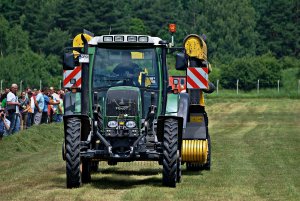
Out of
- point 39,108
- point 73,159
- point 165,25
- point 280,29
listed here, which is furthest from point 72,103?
point 165,25

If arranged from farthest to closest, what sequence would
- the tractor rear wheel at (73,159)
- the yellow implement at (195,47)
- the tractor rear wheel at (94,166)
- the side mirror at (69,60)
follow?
the yellow implement at (195,47) < the tractor rear wheel at (94,166) < the side mirror at (69,60) < the tractor rear wheel at (73,159)

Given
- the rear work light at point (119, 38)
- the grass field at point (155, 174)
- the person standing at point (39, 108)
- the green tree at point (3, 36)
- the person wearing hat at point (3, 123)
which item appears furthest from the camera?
the green tree at point (3, 36)

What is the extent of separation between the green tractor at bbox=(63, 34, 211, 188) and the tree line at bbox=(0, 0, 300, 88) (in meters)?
73.5

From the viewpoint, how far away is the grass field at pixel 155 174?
16.1 m

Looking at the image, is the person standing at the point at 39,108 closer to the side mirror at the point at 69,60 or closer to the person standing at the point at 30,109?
the person standing at the point at 30,109

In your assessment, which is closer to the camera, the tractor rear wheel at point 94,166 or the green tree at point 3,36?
the tractor rear wheel at point 94,166

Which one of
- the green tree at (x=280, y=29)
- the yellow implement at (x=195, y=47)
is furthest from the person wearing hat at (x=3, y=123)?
the green tree at (x=280, y=29)

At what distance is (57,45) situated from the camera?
110 metres

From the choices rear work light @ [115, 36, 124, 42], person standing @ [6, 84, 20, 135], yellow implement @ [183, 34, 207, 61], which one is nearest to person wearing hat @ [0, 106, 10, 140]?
person standing @ [6, 84, 20, 135]

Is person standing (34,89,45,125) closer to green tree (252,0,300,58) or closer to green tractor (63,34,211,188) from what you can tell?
green tractor (63,34,211,188)

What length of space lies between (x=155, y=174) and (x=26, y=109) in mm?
14042

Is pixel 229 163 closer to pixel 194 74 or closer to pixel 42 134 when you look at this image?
pixel 194 74

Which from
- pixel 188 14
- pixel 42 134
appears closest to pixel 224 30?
pixel 188 14

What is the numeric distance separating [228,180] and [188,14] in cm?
11921
